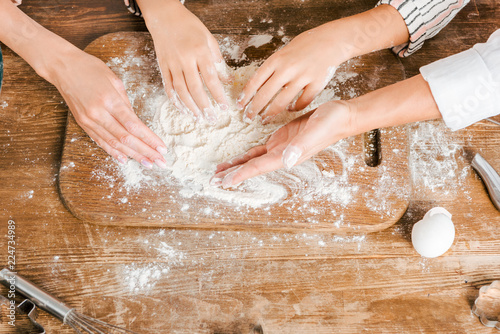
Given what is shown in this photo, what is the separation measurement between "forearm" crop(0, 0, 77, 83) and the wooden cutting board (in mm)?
147

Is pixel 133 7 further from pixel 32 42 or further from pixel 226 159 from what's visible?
pixel 226 159

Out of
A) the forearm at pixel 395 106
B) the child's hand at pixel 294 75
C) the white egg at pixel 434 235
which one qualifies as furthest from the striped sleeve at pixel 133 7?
the white egg at pixel 434 235

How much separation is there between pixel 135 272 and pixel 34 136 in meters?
0.45

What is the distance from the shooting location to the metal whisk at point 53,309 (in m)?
0.82

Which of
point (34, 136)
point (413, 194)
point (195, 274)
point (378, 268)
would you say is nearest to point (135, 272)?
point (195, 274)

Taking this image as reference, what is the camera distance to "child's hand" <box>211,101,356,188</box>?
2.69ft

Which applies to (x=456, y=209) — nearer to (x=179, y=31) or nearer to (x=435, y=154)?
(x=435, y=154)

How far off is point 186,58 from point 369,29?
0.47m

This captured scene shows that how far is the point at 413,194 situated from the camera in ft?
3.06

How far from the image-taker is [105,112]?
900mm

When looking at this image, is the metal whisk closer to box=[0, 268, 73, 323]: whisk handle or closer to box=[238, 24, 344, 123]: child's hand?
box=[0, 268, 73, 323]: whisk handle

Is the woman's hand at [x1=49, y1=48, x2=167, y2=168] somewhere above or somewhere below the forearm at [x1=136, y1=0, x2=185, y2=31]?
below

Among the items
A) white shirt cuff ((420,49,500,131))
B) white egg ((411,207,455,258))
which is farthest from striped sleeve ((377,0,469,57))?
white egg ((411,207,455,258))

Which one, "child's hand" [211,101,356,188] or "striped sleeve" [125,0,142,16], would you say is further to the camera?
"striped sleeve" [125,0,142,16]
